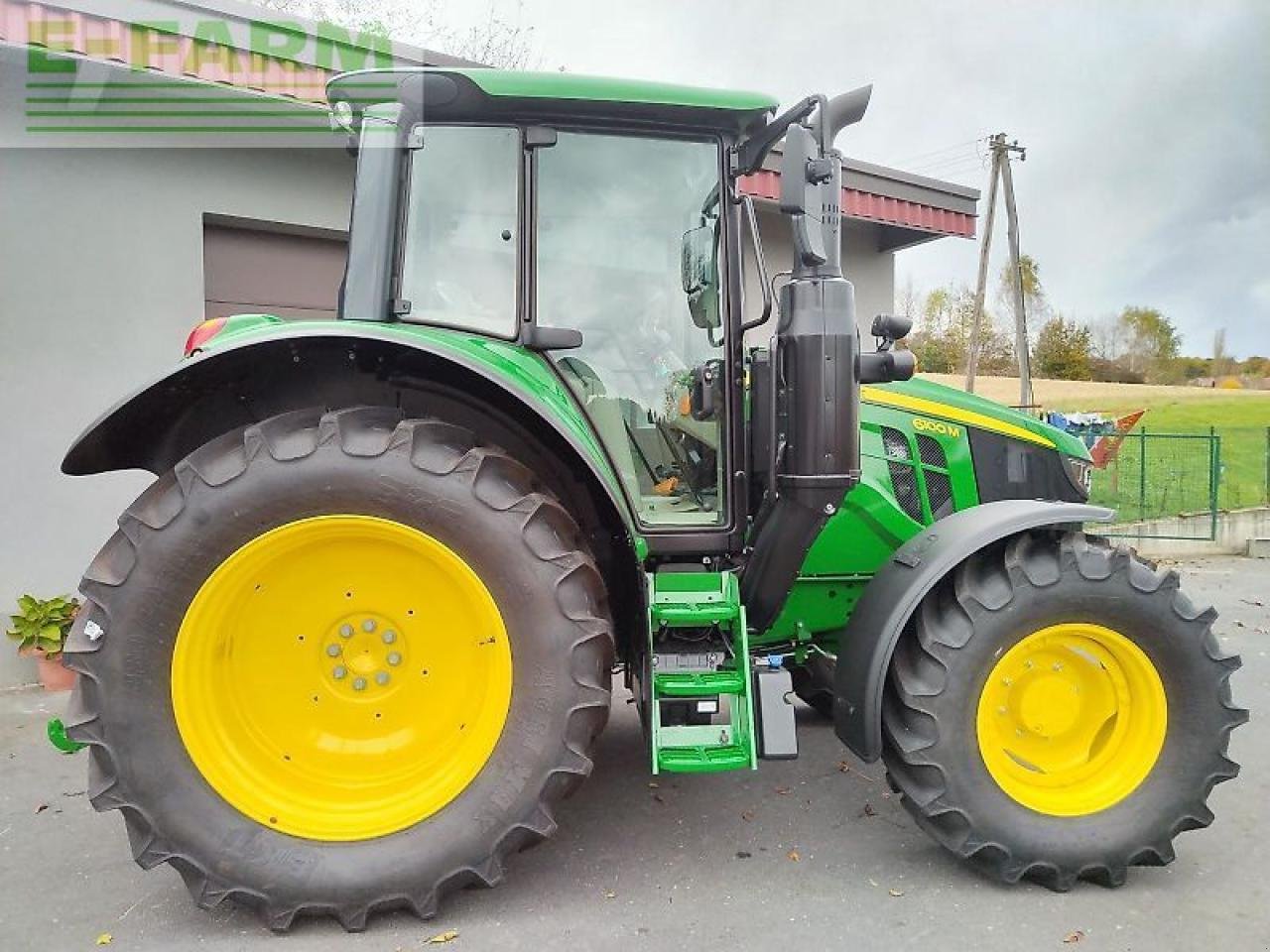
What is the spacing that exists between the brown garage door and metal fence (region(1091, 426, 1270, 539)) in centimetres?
886

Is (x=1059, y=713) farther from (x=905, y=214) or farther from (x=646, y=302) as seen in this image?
(x=905, y=214)

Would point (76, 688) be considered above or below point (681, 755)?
above

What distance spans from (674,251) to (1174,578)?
1.83 meters

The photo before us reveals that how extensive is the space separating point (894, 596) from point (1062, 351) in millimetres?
43942

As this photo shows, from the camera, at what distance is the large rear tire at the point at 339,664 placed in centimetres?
232

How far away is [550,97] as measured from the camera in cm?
265

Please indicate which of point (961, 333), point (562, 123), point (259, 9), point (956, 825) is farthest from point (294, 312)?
point (961, 333)

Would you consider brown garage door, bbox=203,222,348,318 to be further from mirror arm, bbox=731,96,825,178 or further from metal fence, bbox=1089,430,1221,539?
metal fence, bbox=1089,430,1221,539

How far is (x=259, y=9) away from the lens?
4957mm

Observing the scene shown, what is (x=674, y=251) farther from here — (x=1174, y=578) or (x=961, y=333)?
(x=961, y=333)

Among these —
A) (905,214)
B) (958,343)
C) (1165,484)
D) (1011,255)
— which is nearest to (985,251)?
(1011,255)

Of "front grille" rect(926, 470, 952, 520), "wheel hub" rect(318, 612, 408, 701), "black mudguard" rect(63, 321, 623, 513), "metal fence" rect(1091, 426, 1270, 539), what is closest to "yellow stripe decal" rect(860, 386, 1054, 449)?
"front grille" rect(926, 470, 952, 520)

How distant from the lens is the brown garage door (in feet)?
17.5

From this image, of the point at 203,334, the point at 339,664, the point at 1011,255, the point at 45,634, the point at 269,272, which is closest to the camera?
the point at 339,664
